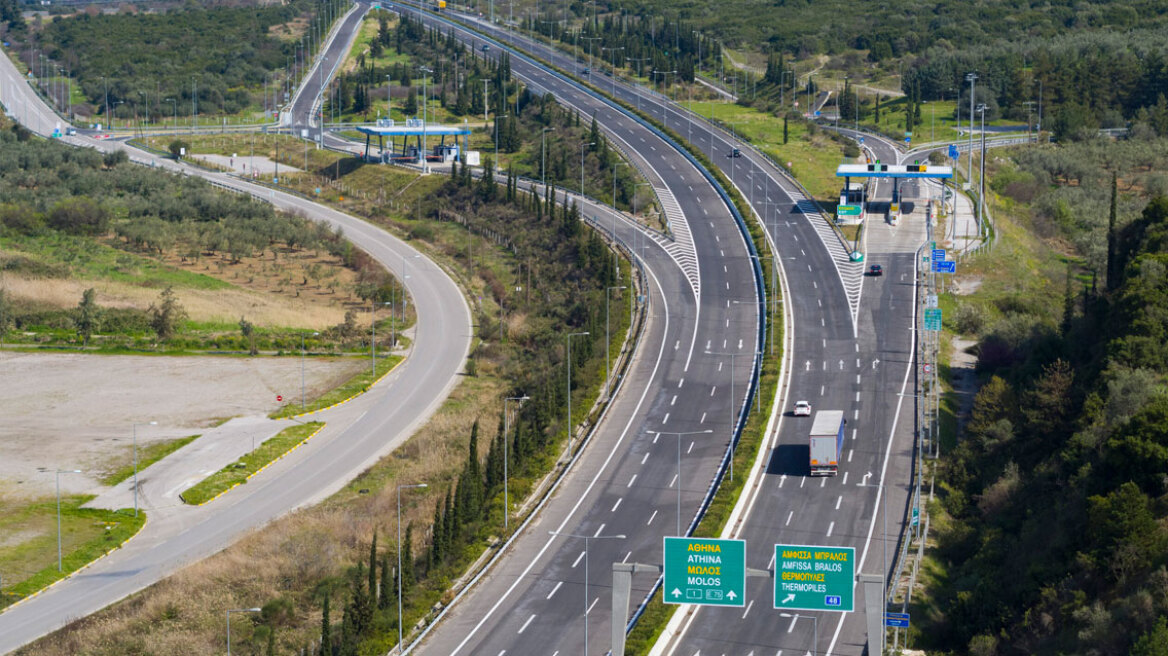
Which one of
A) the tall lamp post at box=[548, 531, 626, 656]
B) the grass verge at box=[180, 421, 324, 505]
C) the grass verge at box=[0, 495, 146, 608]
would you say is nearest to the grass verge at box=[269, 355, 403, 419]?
the grass verge at box=[180, 421, 324, 505]

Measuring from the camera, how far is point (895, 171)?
5389 inches

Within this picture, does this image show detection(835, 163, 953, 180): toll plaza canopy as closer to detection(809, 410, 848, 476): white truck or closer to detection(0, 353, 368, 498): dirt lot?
detection(0, 353, 368, 498): dirt lot

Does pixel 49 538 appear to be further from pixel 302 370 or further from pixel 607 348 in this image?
pixel 607 348

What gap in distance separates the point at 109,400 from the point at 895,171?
251ft

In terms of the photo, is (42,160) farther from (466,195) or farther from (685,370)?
(685,370)

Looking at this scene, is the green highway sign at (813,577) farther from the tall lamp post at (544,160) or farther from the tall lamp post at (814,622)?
the tall lamp post at (544,160)

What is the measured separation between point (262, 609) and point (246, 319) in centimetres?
6107

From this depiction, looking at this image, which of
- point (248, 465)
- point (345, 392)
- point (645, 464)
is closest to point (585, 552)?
point (645, 464)

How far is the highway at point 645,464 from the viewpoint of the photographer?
67812 millimetres

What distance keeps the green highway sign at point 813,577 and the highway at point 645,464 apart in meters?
14.9

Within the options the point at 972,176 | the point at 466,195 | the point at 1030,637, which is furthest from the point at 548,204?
the point at 1030,637

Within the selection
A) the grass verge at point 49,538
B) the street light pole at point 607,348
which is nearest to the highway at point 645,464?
the street light pole at point 607,348

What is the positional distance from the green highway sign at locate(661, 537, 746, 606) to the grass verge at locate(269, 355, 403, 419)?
187 feet

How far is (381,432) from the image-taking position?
101 meters
